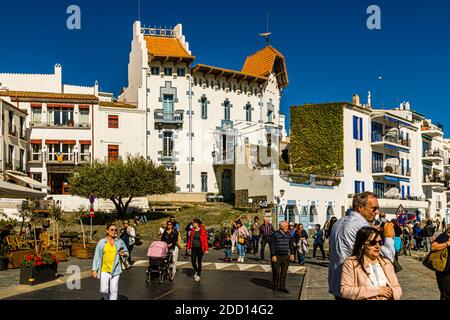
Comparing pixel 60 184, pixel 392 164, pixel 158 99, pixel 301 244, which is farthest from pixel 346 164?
pixel 301 244

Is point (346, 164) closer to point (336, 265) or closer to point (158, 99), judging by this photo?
point (158, 99)

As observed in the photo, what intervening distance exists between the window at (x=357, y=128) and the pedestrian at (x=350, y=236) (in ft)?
148

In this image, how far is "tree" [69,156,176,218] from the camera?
39625 mm

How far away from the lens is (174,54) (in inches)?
1984

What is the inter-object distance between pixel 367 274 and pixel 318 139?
45061mm

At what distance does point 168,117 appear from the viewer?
49469 millimetres

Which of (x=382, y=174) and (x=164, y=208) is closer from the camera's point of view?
(x=164, y=208)

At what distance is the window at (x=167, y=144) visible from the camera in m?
49.9

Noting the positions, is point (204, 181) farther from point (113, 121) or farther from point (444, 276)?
point (444, 276)

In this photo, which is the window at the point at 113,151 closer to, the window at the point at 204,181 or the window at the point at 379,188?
the window at the point at 204,181

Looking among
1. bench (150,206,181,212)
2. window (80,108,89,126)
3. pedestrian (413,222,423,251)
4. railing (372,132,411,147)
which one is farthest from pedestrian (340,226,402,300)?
railing (372,132,411,147)

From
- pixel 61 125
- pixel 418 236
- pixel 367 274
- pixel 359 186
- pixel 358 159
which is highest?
pixel 61 125

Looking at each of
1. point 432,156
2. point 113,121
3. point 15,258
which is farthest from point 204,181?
point 15,258

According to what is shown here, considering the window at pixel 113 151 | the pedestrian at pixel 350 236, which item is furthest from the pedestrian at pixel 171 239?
the window at pixel 113 151
